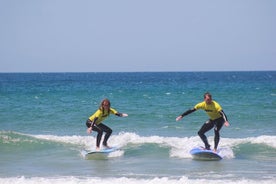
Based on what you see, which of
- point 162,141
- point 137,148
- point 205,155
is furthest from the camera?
point 162,141

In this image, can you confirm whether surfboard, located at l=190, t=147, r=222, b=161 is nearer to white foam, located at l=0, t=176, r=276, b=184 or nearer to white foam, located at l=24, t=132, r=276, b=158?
white foam, located at l=24, t=132, r=276, b=158

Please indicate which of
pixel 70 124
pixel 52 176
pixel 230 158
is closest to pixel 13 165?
pixel 52 176

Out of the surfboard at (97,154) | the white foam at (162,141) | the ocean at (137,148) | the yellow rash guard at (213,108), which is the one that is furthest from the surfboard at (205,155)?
the surfboard at (97,154)

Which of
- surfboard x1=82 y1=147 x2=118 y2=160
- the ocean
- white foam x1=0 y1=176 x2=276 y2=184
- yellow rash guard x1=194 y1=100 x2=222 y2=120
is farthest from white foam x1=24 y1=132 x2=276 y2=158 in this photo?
white foam x1=0 y1=176 x2=276 y2=184

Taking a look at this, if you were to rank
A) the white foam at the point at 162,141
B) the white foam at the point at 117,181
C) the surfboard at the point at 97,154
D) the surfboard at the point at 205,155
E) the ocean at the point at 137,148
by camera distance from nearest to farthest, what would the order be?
1. the white foam at the point at 117,181
2. the ocean at the point at 137,148
3. the surfboard at the point at 205,155
4. the surfboard at the point at 97,154
5. the white foam at the point at 162,141

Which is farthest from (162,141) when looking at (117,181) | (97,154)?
(117,181)

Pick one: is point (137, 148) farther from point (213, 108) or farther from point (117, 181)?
point (117, 181)

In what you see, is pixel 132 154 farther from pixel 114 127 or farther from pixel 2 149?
pixel 114 127

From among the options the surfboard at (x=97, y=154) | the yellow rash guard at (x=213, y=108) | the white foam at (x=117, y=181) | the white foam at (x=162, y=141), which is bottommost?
the white foam at (x=117, y=181)

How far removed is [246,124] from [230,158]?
7266mm

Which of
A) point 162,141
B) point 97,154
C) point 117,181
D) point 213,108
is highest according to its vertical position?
point 213,108

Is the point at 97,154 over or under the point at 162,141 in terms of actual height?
under

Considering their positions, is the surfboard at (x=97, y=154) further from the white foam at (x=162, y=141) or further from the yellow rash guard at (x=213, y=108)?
the yellow rash guard at (x=213, y=108)

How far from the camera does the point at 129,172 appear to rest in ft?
42.3
